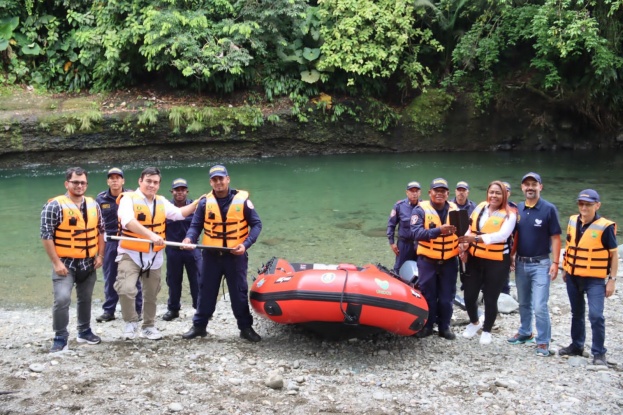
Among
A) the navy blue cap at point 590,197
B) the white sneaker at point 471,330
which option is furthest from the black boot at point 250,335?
the navy blue cap at point 590,197

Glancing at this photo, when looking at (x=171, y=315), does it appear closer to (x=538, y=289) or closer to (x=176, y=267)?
(x=176, y=267)

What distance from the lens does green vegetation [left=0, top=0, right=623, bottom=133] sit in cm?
1584

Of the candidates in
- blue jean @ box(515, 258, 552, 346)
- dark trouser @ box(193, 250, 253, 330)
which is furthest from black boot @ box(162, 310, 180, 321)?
blue jean @ box(515, 258, 552, 346)

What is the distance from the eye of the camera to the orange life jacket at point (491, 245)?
15.7ft

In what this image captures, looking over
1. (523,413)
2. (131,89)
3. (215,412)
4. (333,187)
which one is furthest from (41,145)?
(523,413)

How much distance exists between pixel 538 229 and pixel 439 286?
0.98 m

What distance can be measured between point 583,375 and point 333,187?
963 centimetres

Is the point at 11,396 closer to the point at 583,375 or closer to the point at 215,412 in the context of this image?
the point at 215,412

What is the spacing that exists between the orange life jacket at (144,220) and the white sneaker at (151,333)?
69 centimetres

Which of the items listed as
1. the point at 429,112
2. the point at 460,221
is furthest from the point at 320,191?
the point at 460,221

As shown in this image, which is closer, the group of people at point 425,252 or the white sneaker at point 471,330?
the group of people at point 425,252

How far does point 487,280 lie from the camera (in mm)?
4930

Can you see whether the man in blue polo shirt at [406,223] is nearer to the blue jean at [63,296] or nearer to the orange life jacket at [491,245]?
the orange life jacket at [491,245]

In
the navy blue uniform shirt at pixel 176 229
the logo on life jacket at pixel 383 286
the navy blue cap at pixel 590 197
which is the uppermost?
the navy blue cap at pixel 590 197
